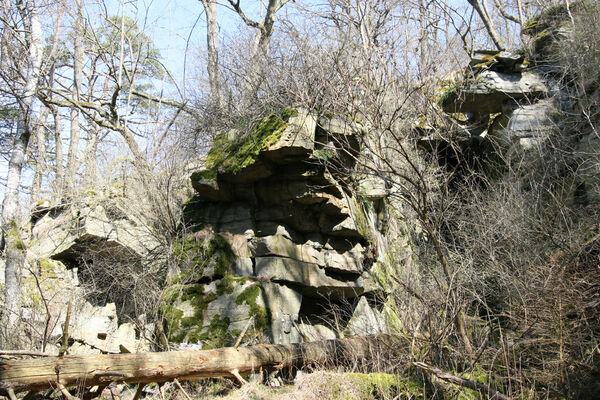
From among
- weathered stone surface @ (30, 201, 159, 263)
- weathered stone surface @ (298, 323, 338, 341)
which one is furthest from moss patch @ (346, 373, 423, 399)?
weathered stone surface @ (30, 201, 159, 263)

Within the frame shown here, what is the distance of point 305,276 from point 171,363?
14.0 feet

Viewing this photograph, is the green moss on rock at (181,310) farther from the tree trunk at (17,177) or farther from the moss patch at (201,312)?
the tree trunk at (17,177)

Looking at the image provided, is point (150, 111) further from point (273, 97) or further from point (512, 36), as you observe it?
point (512, 36)

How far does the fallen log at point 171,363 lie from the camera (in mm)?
4547

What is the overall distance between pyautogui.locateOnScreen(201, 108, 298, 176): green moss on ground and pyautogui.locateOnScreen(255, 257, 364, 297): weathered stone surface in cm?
196

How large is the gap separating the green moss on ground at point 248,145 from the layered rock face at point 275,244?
0.03 m

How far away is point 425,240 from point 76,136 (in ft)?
45.5

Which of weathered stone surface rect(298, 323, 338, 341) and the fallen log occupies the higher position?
the fallen log

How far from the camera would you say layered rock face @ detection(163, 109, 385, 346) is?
8758 millimetres

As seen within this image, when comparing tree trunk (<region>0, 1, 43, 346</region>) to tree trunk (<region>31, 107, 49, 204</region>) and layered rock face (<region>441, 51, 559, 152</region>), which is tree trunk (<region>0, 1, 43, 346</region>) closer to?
tree trunk (<region>31, 107, 49, 204</region>)

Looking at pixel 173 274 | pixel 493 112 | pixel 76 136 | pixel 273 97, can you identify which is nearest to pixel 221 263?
pixel 173 274

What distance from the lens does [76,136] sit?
18.9 m

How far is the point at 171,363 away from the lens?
559 centimetres

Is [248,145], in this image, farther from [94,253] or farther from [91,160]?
[91,160]
